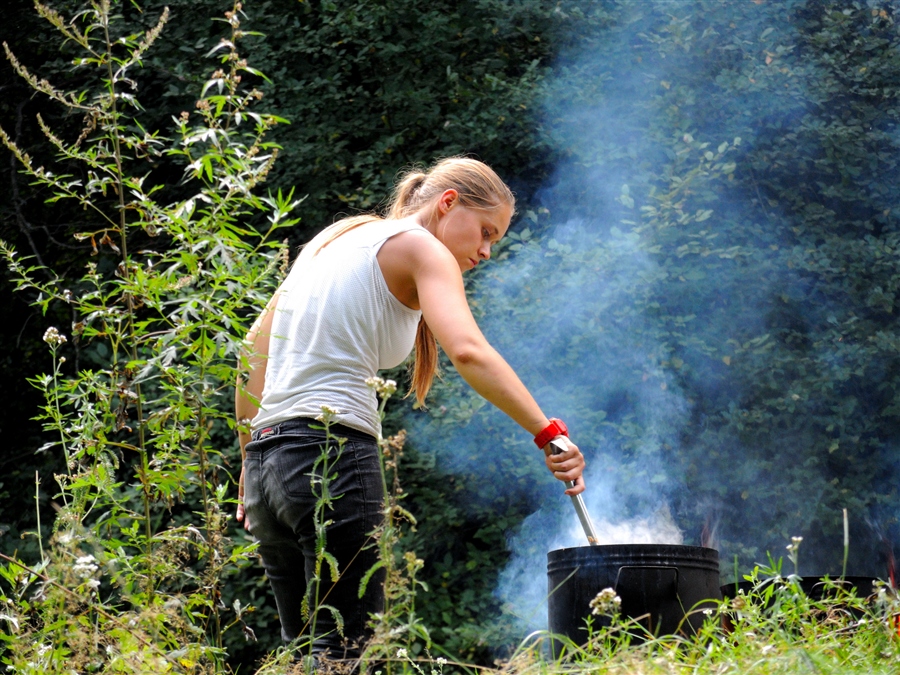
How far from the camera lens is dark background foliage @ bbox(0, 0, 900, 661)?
5125 millimetres

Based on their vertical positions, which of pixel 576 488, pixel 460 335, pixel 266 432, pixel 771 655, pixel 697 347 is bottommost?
pixel 697 347

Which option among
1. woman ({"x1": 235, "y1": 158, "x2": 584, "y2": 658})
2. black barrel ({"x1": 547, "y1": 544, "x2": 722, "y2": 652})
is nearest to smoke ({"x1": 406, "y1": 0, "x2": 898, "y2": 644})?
black barrel ({"x1": 547, "y1": 544, "x2": 722, "y2": 652})

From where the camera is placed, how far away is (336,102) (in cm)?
596

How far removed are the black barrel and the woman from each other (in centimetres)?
43

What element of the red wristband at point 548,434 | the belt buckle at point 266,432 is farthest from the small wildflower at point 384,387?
the red wristband at point 548,434

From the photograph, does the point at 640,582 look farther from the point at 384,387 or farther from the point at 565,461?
the point at 384,387

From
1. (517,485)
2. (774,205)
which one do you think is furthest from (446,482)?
(774,205)

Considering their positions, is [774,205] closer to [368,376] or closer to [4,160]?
[368,376]

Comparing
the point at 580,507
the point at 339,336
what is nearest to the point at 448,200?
the point at 339,336

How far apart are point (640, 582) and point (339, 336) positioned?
118 centimetres

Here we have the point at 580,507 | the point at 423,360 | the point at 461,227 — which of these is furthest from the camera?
the point at 423,360

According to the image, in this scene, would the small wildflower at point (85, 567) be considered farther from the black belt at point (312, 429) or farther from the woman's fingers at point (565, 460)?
the woman's fingers at point (565, 460)

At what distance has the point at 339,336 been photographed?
2.37 metres

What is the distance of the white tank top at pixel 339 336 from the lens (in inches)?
92.6
